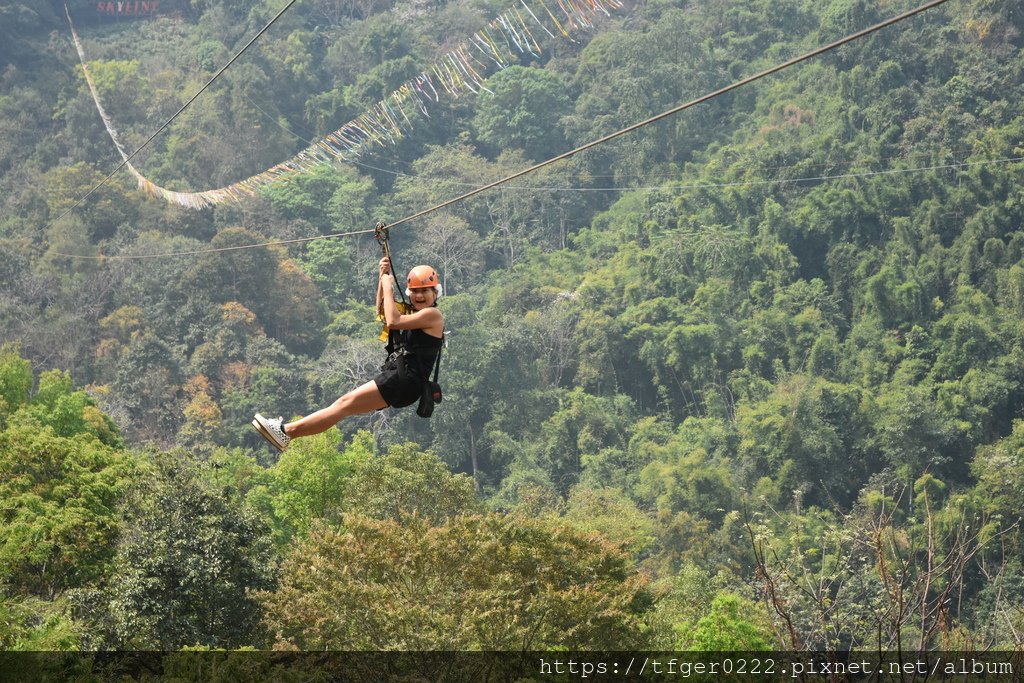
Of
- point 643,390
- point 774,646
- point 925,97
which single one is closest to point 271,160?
point 643,390

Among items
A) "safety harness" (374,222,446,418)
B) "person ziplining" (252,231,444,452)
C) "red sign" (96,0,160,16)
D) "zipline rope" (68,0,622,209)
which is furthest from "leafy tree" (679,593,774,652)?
"red sign" (96,0,160,16)

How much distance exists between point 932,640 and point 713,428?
10.2 meters

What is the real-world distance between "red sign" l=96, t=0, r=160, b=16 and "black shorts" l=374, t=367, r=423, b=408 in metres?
62.1

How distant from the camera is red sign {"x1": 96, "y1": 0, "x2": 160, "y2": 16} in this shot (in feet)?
213

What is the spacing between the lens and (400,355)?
23.9 feet

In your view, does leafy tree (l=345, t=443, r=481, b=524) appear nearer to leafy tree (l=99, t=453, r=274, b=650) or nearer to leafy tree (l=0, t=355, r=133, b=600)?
leafy tree (l=0, t=355, r=133, b=600)

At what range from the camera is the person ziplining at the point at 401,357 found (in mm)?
7113

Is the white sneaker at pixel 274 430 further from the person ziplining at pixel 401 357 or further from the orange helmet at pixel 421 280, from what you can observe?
the orange helmet at pixel 421 280

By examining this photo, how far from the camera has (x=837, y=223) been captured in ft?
145

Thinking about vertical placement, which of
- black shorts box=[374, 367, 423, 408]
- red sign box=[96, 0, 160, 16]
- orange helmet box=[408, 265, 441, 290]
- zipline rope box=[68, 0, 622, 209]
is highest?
red sign box=[96, 0, 160, 16]

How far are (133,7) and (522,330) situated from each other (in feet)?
108

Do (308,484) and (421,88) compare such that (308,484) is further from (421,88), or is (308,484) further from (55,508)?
(421,88)

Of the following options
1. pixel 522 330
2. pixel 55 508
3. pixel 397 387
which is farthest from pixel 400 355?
pixel 522 330

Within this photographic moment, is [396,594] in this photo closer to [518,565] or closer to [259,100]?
[518,565]
